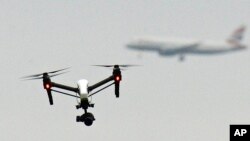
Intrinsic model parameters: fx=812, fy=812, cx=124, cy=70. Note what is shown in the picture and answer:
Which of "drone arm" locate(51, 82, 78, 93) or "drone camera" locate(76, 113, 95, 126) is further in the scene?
"drone camera" locate(76, 113, 95, 126)

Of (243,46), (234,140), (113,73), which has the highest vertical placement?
(243,46)

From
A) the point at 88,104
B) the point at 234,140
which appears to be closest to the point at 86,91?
the point at 88,104

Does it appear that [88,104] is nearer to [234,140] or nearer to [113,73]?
[113,73]

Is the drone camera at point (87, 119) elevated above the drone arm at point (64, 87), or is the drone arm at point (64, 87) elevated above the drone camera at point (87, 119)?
the drone arm at point (64, 87)

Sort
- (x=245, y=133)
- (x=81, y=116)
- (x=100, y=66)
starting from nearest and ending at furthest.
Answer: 1. (x=100, y=66)
2. (x=81, y=116)
3. (x=245, y=133)

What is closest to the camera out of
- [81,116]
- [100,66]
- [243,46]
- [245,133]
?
[100,66]

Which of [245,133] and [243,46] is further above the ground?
[243,46]

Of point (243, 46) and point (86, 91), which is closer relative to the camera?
point (86, 91)

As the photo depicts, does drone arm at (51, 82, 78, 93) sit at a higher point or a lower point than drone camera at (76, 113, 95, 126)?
higher

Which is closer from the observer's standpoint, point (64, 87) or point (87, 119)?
point (64, 87)

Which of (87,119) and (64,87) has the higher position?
(64,87)

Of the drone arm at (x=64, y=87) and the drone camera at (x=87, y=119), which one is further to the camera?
the drone camera at (x=87, y=119)
